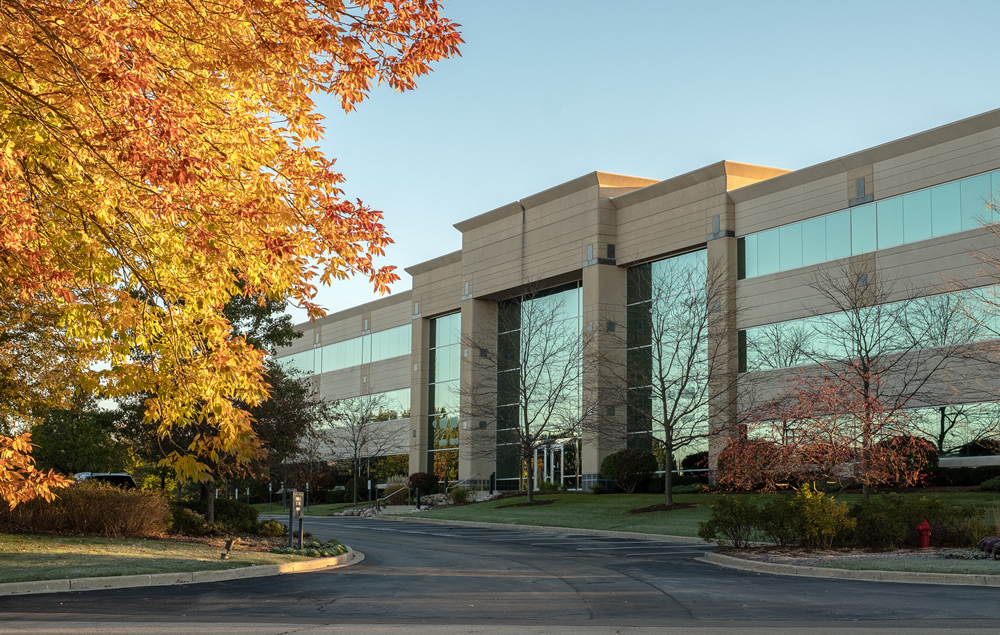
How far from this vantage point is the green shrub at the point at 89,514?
20469 mm

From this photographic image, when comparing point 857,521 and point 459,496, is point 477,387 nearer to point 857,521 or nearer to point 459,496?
point 459,496

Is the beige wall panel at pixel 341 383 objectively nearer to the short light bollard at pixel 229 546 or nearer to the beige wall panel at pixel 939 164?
the beige wall panel at pixel 939 164

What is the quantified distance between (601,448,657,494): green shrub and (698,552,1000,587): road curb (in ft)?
80.7

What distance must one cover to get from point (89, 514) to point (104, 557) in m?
3.95

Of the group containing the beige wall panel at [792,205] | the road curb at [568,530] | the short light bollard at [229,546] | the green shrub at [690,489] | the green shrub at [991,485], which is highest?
the beige wall panel at [792,205]

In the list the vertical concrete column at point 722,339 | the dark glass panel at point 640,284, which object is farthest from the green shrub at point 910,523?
the dark glass panel at point 640,284

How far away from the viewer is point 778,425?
30.7 meters

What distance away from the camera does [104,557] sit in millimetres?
17078

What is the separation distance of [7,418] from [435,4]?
21.0m

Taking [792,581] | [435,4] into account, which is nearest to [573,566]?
[792,581]

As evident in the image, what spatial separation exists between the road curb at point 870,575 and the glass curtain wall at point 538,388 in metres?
28.9

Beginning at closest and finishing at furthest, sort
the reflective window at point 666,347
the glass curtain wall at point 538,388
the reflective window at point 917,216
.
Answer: the reflective window at point 917,216 → the reflective window at point 666,347 → the glass curtain wall at point 538,388

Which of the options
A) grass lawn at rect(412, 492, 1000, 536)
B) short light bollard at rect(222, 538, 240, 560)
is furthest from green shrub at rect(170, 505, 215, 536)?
grass lawn at rect(412, 492, 1000, 536)

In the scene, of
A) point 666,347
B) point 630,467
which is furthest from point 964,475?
point 666,347
